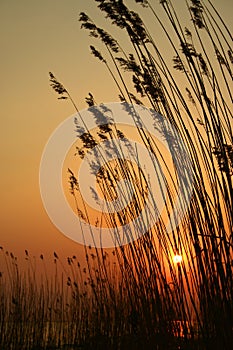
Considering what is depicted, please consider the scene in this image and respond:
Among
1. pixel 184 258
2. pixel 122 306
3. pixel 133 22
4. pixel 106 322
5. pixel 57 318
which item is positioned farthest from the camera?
pixel 57 318

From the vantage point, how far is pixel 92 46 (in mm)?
2117

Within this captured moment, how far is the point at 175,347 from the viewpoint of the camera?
2.26 m

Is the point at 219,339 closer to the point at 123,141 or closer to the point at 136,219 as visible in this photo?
the point at 136,219

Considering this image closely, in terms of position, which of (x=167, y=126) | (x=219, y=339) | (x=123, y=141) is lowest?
(x=219, y=339)

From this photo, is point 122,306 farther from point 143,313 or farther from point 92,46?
point 92,46

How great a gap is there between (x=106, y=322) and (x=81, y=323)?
0.86 metres

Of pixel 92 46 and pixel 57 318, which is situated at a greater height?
pixel 92 46

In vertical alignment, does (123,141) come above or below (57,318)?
above

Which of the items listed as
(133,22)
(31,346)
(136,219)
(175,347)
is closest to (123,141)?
(136,219)

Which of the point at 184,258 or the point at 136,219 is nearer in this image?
the point at 184,258

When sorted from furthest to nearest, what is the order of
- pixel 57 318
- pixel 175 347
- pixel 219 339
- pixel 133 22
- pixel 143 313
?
1. pixel 57 318
2. pixel 143 313
3. pixel 175 347
4. pixel 133 22
5. pixel 219 339

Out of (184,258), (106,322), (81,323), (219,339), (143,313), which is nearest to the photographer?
(219,339)

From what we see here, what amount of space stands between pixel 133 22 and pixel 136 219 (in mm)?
1050

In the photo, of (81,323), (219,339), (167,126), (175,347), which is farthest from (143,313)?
(81,323)
